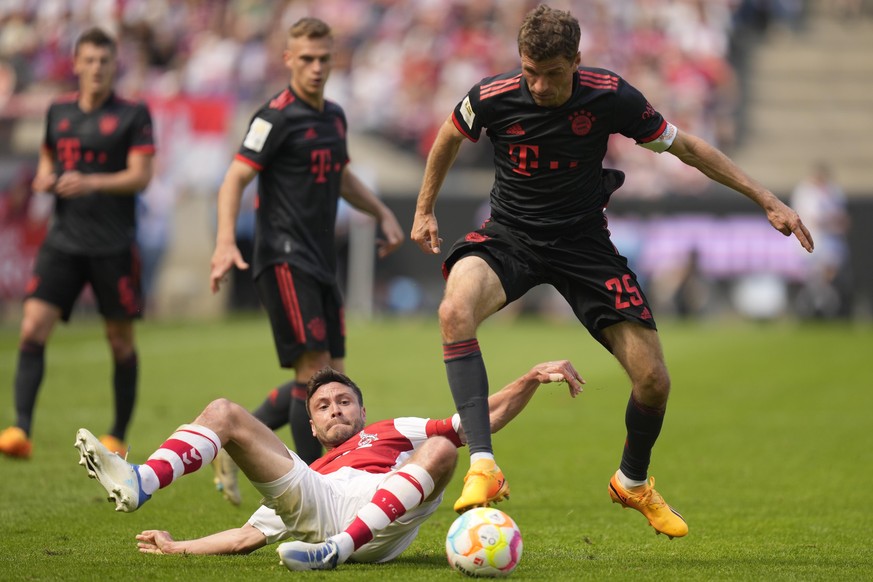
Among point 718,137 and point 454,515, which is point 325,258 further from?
point 718,137

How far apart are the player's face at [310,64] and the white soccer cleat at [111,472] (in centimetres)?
330

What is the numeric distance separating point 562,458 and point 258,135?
3.59 metres

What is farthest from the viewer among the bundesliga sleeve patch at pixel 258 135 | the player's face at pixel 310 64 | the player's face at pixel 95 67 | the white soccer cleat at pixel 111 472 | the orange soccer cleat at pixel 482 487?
the player's face at pixel 95 67

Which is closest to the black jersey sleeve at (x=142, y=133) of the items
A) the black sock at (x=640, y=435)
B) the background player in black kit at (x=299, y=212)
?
the background player in black kit at (x=299, y=212)

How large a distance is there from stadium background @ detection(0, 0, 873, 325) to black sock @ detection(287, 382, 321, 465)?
12798mm

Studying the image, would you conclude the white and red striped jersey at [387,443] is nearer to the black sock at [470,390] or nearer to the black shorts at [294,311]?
the black sock at [470,390]

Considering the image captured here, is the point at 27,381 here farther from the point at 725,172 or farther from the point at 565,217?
the point at 725,172

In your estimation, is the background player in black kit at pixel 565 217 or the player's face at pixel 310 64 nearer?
the background player in black kit at pixel 565 217

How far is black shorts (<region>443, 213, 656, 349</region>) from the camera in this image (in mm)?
6102

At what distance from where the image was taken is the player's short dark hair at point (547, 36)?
18.5ft

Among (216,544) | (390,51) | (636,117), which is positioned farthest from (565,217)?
(390,51)

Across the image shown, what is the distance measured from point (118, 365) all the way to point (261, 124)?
2412mm

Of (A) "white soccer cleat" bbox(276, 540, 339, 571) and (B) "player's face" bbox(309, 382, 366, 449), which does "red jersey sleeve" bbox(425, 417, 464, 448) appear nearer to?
(B) "player's face" bbox(309, 382, 366, 449)

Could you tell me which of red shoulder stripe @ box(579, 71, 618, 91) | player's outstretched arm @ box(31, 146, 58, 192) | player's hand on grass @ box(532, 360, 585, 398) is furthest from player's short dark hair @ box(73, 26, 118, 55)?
player's hand on grass @ box(532, 360, 585, 398)
